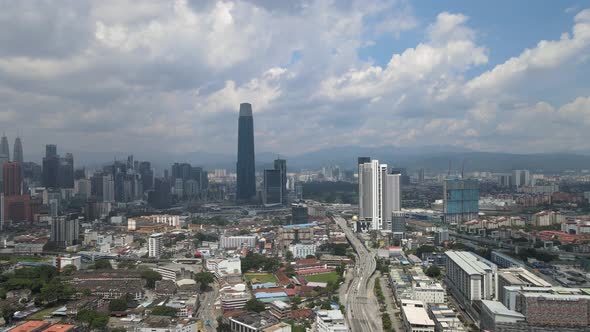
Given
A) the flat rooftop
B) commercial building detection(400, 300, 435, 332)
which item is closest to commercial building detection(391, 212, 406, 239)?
the flat rooftop

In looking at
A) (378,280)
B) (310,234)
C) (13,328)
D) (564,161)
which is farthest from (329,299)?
(564,161)

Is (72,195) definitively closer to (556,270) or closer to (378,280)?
(378,280)

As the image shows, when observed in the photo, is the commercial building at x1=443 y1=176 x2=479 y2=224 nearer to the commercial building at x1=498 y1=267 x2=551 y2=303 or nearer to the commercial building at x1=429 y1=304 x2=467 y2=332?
the commercial building at x1=498 y1=267 x2=551 y2=303

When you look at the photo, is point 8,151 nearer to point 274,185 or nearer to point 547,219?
point 274,185

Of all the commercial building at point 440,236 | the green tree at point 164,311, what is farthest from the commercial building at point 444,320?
the commercial building at point 440,236

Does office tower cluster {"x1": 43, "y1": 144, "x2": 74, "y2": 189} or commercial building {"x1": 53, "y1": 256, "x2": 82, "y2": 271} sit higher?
office tower cluster {"x1": 43, "y1": 144, "x2": 74, "y2": 189}

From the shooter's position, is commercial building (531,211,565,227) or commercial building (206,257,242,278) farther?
commercial building (531,211,565,227)

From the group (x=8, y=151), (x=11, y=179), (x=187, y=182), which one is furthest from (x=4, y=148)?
(x=187, y=182)

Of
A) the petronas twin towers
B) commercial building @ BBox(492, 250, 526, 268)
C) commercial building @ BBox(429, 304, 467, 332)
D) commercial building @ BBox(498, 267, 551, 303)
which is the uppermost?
the petronas twin towers
